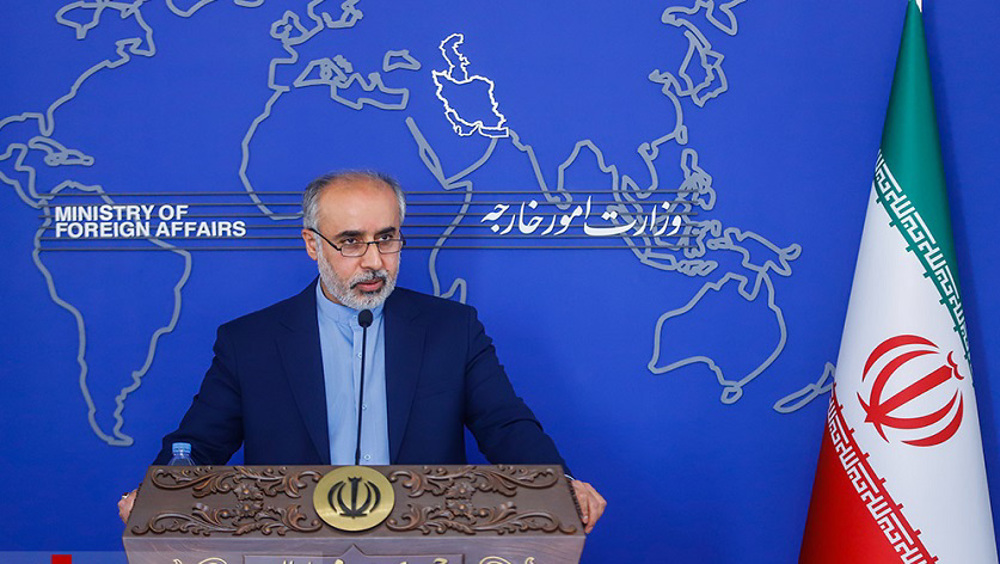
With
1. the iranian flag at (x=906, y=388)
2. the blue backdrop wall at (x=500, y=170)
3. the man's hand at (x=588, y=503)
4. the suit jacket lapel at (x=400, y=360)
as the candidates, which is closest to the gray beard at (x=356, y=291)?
the suit jacket lapel at (x=400, y=360)

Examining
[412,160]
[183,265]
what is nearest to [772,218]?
[412,160]

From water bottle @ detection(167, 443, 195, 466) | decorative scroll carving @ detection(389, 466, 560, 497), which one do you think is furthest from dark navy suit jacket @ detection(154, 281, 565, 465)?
decorative scroll carving @ detection(389, 466, 560, 497)

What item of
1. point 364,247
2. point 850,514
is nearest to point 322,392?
point 364,247

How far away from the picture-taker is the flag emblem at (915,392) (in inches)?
97.0

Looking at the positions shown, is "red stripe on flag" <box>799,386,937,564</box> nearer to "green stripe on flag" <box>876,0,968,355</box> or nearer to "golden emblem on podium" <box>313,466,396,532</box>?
"green stripe on flag" <box>876,0,968,355</box>

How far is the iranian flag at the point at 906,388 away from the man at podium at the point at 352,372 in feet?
2.92

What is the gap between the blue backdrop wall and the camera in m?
2.84

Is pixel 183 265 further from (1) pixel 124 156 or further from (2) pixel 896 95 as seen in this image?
(2) pixel 896 95

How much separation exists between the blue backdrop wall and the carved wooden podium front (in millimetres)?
1255

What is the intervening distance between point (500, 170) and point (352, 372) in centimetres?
79

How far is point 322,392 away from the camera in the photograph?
2.37 m

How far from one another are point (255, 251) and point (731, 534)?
165 cm

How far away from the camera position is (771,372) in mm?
2873

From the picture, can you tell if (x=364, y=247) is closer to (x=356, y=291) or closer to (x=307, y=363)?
(x=356, y=291)
